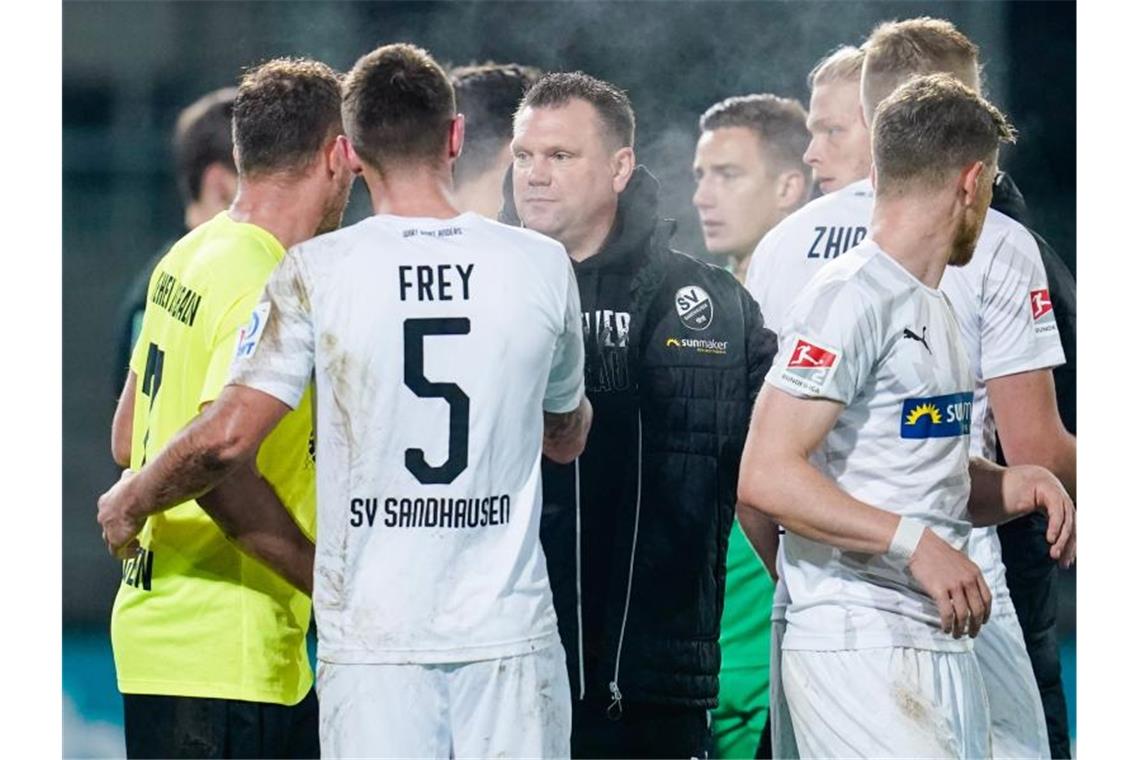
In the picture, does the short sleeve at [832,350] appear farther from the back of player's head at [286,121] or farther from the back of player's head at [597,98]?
the back of player's head at [286,121]

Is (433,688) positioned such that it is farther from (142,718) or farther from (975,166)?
(975,166)

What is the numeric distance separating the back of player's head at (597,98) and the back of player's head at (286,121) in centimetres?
49

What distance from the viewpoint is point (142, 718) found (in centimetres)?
325

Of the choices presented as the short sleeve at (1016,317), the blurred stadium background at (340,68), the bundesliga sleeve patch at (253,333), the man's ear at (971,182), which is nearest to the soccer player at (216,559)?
the bundesliga sleeve patch at (253,333)

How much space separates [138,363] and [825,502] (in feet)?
5.23

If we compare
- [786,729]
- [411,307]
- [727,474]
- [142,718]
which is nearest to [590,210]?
[727,474]

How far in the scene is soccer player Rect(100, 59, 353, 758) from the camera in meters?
3.15

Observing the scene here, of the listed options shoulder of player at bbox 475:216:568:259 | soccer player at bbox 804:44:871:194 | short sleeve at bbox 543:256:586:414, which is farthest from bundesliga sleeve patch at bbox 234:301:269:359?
soccer player at bbox 804:44:871:194

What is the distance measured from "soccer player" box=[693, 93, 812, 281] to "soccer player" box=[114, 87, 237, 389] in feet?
3.65

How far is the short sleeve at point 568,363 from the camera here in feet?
9.84

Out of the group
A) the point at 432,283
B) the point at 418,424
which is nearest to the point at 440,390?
the point at 418,424

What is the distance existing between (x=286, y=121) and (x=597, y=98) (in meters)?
0.74

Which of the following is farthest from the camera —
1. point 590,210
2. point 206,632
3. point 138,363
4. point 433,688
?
point 590,210

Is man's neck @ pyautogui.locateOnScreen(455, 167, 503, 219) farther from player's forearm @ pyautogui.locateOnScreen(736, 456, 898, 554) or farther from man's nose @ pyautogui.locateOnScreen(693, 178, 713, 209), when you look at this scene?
player's forearm @ pyautogui.locateOnScreen(736, 456, 898, 554)
